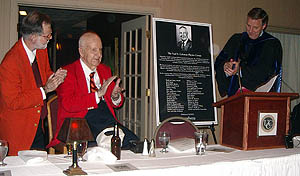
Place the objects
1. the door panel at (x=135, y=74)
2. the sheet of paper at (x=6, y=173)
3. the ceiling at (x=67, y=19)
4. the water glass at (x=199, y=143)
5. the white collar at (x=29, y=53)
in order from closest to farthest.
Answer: the sheet of paper at (x=6, y=173)
the water glass at (x=199, y=143)
the white collar at (x=29, y=53)
the door panel at (x=135, y=74)
the ceiling at (x=67, y=19)

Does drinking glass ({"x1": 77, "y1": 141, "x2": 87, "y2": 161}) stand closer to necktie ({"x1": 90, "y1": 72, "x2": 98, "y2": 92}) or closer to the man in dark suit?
necktie ({"x1": 90, "y1": 72, "x2": 98, "y2": 92})

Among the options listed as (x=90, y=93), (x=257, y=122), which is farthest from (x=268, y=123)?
(x=90, y=93)

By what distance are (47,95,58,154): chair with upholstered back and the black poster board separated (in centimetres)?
117

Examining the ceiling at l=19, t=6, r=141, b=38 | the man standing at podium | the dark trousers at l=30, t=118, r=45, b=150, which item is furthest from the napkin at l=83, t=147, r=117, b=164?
the ceiling at l=19, t=6, r=141, b=38

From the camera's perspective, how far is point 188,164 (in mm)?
2000

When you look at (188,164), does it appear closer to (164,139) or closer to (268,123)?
(164,139)

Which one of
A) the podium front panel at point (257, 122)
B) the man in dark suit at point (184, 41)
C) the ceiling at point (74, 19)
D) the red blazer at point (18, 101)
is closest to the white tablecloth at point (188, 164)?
the podium front panel at point (257, 122)

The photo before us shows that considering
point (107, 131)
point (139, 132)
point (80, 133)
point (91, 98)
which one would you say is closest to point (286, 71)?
point (139, 132)

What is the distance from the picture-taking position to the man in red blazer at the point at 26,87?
8.63 feet

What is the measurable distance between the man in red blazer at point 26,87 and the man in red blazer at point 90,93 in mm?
248

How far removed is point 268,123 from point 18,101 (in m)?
1.75

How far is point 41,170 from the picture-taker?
5.84 feet

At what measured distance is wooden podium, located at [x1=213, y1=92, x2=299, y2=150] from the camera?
2469mm

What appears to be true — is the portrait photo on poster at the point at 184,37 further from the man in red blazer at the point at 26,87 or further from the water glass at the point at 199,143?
the water glass at the point at 199,143
